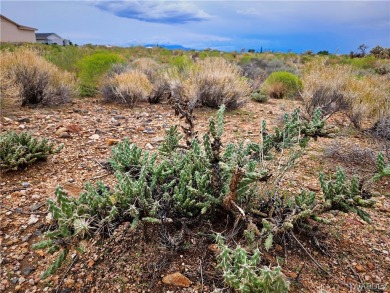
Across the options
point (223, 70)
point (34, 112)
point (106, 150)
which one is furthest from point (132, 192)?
point (223, 70)

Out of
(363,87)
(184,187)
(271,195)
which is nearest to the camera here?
(184,187)

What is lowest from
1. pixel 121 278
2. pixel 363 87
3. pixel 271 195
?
pixel 121 278

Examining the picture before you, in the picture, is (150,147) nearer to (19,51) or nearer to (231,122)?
(231,122)

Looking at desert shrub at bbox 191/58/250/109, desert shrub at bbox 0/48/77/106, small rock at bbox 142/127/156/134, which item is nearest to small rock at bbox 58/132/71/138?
small rock at bbox 142/127/156/134

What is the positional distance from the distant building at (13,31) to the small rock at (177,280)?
41607mm

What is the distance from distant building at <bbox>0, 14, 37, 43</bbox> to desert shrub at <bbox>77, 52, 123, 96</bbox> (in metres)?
34.7

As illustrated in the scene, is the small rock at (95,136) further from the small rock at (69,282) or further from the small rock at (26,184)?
→ the small rock at (69,282)

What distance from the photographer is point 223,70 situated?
641cm

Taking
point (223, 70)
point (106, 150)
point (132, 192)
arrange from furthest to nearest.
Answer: point (223, 70)
point (106, 150)
point (132, 192)

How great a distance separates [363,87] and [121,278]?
222 inches

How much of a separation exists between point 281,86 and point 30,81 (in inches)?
226

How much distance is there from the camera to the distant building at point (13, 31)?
119 feet

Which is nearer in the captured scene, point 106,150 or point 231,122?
point 106,150

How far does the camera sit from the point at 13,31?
128 feet
